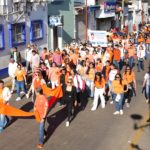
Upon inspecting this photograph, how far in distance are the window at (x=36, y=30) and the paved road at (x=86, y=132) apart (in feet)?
35.0

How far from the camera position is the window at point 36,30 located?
82.8 ft

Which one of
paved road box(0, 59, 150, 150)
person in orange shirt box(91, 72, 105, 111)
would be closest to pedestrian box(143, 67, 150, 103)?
paved road box(0, 59, 150, 150)

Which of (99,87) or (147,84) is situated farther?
(147,84)

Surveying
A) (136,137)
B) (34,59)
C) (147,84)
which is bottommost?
(136,137)

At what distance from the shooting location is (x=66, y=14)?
3127 centimetres

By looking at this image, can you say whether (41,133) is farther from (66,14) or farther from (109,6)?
(109,6)

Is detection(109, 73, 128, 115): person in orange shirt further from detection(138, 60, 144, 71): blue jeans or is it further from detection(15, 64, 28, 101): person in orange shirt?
detection(138, 60, 144, 71): blue jeans

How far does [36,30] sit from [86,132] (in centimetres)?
1457

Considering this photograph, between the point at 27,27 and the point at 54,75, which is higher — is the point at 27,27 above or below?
above

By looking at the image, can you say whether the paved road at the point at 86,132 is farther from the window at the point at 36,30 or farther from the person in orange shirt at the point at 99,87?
the window at the point at 36,30

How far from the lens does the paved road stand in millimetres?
11461

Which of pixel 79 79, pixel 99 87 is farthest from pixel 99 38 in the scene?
pixel 99 87

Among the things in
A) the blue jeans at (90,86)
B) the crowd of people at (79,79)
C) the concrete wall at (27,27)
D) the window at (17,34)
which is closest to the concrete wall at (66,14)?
the concrete wall at (27,27)

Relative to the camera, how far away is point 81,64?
18.1 m
